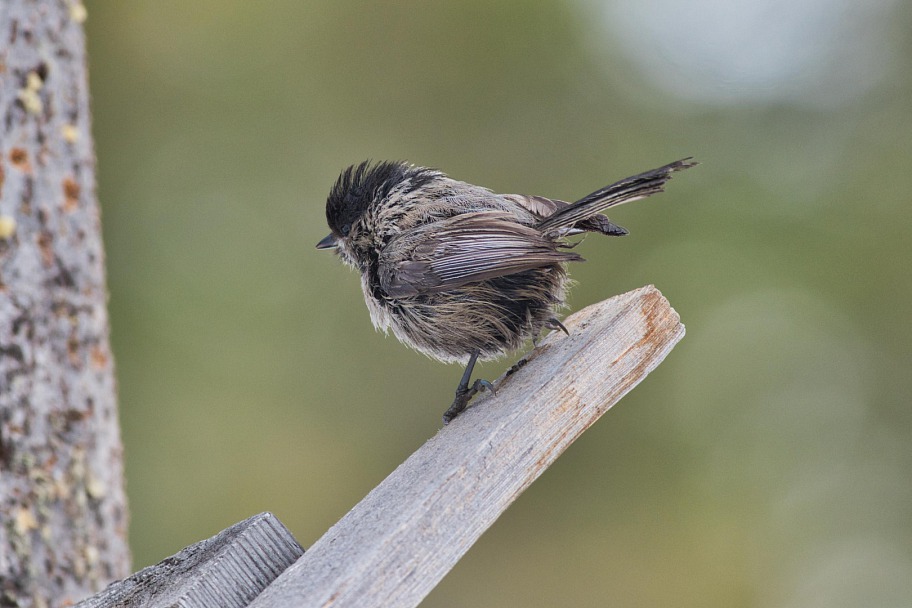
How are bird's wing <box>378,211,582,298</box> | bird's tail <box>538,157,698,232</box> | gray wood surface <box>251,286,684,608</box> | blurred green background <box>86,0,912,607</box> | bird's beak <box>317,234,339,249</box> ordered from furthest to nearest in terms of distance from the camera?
blurred green background <box>86,0,912,607</box> < bird's beak <box>317,234,339,249</box> < bird's wing <box>378,211,582,298</box> < bird's tail <box>538,157,698,232</box> < gray wood surface <box>251,286,684,608</box>

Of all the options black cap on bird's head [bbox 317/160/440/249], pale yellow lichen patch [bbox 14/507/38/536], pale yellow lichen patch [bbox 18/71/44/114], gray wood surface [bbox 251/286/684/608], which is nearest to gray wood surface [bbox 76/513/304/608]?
gray wood surface [bbox 251/286/684/608]

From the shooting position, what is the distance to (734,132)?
6.66m

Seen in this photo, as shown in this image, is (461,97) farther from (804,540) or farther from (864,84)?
(804,540)

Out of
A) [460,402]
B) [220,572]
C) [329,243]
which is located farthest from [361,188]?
[220,572]

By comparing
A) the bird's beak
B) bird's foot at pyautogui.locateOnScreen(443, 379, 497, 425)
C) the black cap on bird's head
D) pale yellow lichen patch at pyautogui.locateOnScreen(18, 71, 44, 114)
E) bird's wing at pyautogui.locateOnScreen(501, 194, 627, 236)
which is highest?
pale yellow lichen patch at pyautogui.locateOnScreen(18, 71, 44, 114)

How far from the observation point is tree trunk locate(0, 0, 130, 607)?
3.20 metres

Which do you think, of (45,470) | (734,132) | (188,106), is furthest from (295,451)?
(734,132)

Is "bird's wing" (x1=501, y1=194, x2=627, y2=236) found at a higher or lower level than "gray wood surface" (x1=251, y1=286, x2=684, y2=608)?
higher

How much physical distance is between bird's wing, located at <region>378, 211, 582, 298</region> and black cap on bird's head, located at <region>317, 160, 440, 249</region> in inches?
11.4

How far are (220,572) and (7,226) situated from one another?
2040mm

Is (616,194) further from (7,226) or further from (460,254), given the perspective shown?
(7,226)

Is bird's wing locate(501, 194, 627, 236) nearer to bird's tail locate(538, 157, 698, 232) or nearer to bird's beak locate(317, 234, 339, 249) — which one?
bird's tail locate(538, 157, 698, 232)

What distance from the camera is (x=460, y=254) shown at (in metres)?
3.01

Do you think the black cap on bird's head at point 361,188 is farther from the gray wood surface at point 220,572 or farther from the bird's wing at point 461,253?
the gray wood surface at point 220,572
